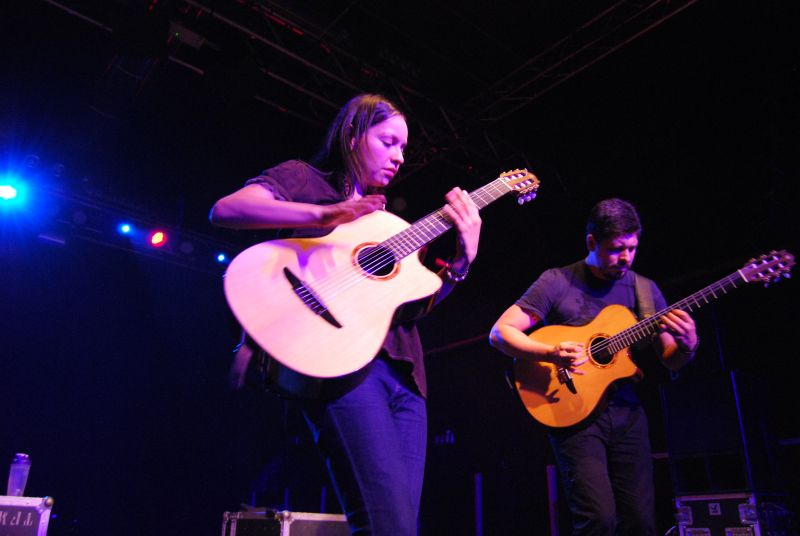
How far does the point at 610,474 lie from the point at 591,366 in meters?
0.65

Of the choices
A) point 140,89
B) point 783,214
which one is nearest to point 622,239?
point 783,214

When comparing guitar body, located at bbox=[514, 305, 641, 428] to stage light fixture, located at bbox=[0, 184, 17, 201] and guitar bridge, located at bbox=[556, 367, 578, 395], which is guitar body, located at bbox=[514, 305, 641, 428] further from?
stage light fixture, located at bbox=[0, 184, 17, 201]

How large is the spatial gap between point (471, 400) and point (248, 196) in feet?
23.7

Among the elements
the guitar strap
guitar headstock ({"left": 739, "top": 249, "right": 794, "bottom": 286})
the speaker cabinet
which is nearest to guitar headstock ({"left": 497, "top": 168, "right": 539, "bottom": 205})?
the guitar strap

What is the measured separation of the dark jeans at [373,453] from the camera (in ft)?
5.40

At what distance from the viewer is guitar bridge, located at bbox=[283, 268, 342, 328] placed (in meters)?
1.81

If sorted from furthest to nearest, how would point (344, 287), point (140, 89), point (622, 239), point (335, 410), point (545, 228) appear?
point (545, 228), point (140, 89), point (622, 239), point (344, 287), point (335, 410)

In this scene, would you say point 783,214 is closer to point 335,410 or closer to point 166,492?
point 335,410

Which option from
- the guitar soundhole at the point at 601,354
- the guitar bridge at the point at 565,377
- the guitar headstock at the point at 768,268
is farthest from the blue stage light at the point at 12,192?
the guitar headstock at the point at 768,268

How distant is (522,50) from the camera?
7.16 metres

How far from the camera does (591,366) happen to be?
11.8 ft

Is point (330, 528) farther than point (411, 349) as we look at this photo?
Yes

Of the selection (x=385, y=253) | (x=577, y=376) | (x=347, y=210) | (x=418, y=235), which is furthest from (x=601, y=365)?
(x=347, y=210)

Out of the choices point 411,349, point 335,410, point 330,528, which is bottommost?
point 330,528
